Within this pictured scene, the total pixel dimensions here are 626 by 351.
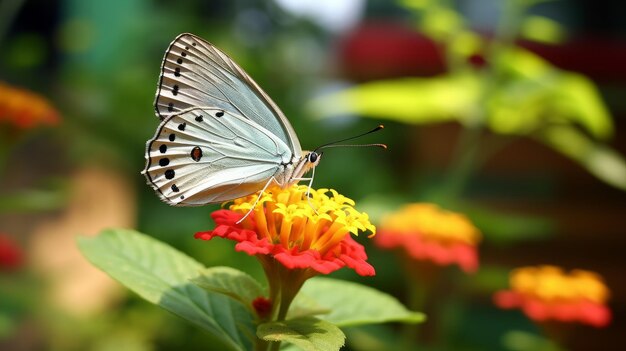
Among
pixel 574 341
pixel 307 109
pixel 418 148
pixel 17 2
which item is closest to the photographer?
pixel 17 2

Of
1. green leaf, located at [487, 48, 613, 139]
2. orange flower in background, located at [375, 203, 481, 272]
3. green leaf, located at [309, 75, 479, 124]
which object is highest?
green leaf, located at [487, 48, 613, 139]

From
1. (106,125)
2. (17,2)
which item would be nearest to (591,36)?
(106,125)

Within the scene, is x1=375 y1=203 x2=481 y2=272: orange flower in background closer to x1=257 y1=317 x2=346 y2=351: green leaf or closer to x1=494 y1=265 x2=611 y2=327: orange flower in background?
x1=494 y1=265 x2=611 y2=327: orange flower in background

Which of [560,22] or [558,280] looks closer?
[558,280]

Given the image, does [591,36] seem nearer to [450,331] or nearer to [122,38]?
[450,331]

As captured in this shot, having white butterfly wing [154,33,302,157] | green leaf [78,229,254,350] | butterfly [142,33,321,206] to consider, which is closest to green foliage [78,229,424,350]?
green leaf [78,229,254,350]

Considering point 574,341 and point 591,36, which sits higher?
point 591,36

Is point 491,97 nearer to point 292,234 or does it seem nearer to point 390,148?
point 292,234
